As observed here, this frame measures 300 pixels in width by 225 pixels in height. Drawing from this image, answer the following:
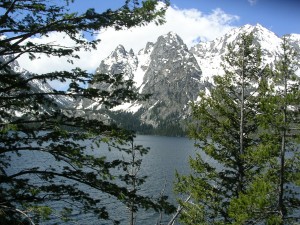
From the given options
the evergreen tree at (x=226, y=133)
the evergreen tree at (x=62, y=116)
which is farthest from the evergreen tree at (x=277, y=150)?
the evergreen tree at (x=62, y=116)

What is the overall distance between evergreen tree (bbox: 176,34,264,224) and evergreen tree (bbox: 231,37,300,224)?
112cm

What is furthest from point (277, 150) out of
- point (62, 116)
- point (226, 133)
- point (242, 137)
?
point (62, 116)

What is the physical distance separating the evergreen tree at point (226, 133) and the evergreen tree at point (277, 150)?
3.68ft

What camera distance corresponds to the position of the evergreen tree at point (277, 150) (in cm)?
1242

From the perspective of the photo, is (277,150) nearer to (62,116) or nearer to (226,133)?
(226,133)

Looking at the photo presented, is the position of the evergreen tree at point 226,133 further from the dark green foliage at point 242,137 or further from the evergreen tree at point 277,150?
the evergreen tree at point 277,150

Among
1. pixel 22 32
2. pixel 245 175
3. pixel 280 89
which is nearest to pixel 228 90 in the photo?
pixel 280 89

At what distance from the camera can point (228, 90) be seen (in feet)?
61.2

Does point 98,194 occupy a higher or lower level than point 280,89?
lower

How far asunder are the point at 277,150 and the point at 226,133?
12.0 ft

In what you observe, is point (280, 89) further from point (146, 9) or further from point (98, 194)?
point (98, 194)

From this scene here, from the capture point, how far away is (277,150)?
1486 centimetres

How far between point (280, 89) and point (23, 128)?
11837 millimetres

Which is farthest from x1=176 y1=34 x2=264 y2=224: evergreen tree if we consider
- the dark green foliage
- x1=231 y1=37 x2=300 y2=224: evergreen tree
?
x1=231 y1=37 x2=300 y2=224: evergreen tree
